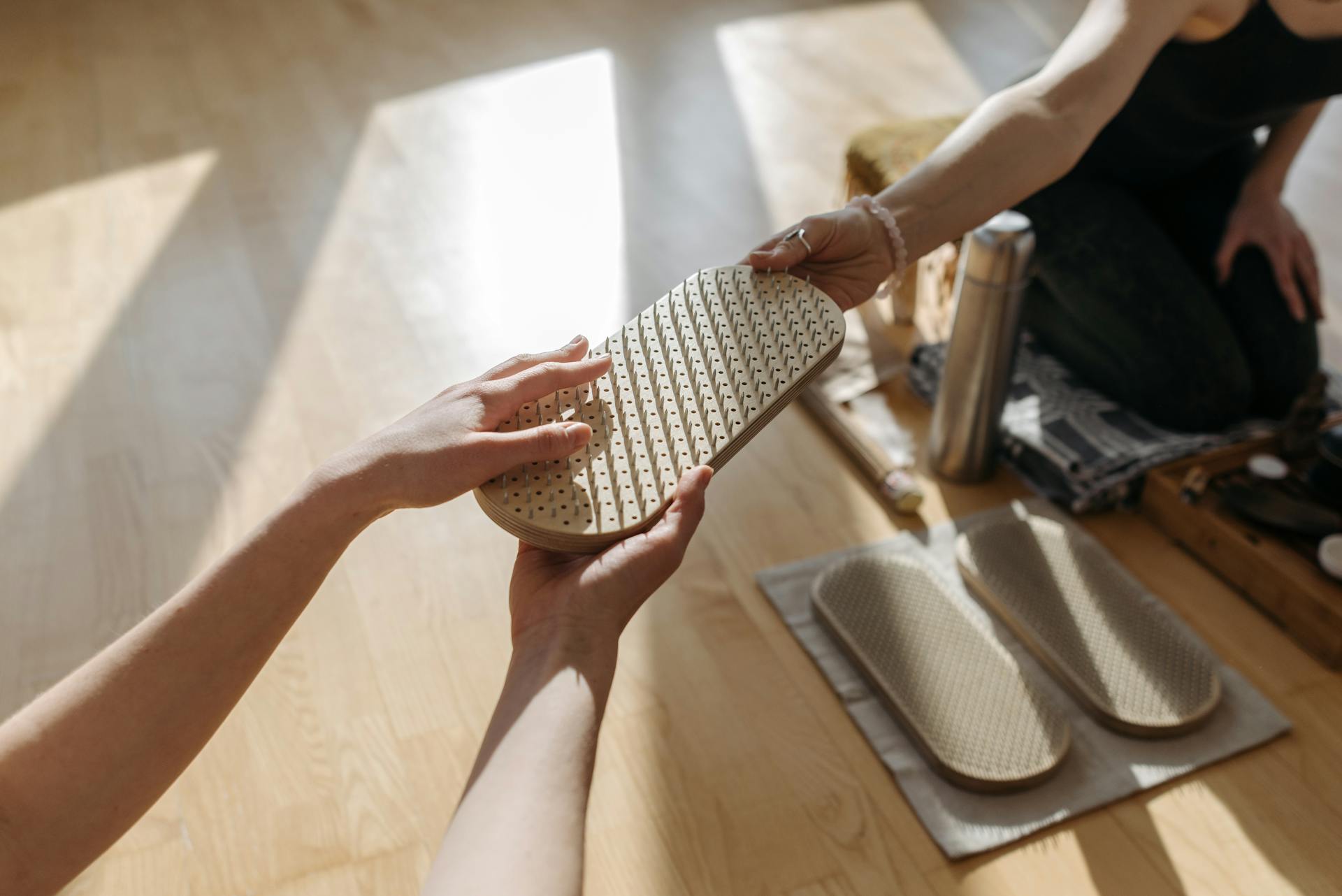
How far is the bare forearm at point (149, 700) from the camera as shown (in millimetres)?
832

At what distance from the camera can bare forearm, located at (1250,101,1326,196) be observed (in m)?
1.75

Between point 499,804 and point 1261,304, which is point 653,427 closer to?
point 499,804

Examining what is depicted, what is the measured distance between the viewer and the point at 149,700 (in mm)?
862

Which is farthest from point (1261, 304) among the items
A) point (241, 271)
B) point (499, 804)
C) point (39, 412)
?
point (39, 412)

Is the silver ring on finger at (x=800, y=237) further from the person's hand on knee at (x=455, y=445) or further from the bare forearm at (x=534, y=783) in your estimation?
the bare forearm at (x=534, y=783)

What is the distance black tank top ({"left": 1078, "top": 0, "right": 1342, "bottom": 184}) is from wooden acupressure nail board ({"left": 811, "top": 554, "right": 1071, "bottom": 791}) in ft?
2.47

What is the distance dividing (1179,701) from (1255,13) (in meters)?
0.89

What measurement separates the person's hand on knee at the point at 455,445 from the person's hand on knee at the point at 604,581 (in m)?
0.10

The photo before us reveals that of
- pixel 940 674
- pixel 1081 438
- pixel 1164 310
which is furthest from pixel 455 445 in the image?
pixel 1164 310

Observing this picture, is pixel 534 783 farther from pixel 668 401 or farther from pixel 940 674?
pixel 940 674

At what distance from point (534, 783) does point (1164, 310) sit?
51.8 inches

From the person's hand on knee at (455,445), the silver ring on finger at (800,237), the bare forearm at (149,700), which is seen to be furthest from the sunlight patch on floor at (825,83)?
the bare forearm at (149,700)

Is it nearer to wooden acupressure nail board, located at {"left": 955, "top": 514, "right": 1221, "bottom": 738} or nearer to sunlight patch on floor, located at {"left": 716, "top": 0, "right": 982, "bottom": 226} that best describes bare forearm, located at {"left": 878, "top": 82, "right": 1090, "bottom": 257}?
wooden acupressure nail board, located at {"left": 955, "top": 514, "right": 1221, "bottom": 738}

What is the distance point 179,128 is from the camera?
2.66 meters
